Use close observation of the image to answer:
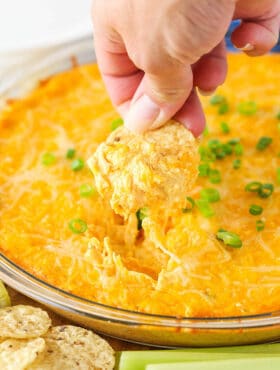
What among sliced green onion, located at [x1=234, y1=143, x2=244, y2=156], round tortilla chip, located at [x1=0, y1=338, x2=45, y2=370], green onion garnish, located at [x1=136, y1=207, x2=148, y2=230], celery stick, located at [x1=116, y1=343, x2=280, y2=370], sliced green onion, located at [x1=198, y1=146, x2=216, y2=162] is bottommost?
celery stick, located at [x1=116, y1=343, x2=280, y2=370]

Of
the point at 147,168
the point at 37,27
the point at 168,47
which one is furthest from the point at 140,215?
Answer: the point at 37,27

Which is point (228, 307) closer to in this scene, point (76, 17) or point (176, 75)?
point (176, 75)

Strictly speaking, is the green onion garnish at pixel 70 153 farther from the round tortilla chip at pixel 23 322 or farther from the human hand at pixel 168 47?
the round tortilla chip at pixel 23 322

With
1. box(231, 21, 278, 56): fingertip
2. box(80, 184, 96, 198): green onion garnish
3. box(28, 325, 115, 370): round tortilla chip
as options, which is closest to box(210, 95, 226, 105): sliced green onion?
box(231, 21, 278, 56): fingertip

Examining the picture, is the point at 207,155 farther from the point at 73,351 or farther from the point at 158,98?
the point at 73,351

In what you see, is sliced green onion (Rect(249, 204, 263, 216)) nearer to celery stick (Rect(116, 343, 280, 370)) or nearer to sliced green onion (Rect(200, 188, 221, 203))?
sliced green onion (Rect(200, 188, 221, 203))

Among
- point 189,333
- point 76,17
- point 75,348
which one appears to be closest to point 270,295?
point 189,333

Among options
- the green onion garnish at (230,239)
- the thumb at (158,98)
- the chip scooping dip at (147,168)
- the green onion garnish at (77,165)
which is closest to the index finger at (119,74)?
the thumb at (158,98)
